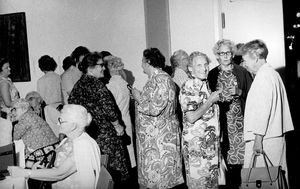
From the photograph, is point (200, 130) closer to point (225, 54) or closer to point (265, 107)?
point (265, 107)

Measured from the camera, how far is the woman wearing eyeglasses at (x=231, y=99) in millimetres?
4277

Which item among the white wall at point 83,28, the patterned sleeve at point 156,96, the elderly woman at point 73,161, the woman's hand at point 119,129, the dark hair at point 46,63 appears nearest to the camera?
the elderly woman at point 73,161

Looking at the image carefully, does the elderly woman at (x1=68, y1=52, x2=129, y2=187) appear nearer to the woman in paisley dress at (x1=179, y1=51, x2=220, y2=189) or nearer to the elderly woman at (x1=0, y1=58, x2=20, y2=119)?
the woman in paisley dress at (x1=179, y1=51, x2=220, y2=189)

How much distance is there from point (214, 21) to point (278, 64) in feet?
3.02

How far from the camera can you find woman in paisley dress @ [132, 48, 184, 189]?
4004 mm

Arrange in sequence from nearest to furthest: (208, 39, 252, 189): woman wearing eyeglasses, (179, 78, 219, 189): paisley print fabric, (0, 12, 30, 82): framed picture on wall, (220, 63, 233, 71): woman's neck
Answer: (179, 78, 219, 189): paisley print fabric → (208, 39, 252, 189): woman wearing eyeglasses → (220, 63, 233, 71): woman's neck → (0, 12, 30, 82): framed picture on wall

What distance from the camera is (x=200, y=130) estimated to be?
12.0ft

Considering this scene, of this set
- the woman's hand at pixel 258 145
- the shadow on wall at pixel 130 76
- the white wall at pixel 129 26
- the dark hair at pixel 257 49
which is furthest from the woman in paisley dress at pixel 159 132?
the shadow on wall at pixel 130 76

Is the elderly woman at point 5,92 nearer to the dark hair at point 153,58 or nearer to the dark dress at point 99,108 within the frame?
the dark dress at point 99,108

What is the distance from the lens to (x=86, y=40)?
A: 650 cm

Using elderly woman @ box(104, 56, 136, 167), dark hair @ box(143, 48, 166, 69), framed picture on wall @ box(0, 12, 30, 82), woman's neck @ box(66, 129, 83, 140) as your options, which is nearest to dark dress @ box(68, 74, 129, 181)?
dark hair @ box(143, 48, 166, 69)

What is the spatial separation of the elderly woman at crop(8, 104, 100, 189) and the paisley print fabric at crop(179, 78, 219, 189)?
107 cm

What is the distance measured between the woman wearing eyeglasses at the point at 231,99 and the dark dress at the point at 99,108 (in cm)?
101

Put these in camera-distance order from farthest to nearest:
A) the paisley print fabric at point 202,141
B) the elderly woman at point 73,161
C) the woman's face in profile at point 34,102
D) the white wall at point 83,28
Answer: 1. the white wall at point 83,28
2. the woman's face in profile at point 34,102
3. the paisley print fabric at point 202,141
4. the elderly woman at point 73,161
